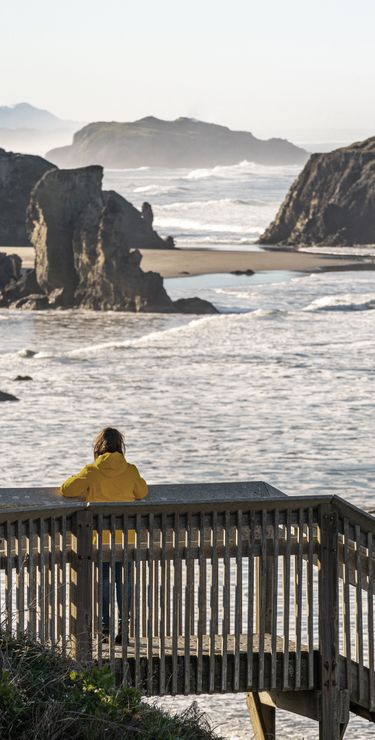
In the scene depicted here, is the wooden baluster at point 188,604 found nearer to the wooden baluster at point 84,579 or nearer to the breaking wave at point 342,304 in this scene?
the wooden baluster at point 84,579

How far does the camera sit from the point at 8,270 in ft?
193

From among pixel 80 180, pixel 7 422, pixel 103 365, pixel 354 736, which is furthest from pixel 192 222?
pixel 354 736

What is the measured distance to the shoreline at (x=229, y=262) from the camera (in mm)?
68000

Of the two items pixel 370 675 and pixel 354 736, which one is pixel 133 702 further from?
pixel 354 736

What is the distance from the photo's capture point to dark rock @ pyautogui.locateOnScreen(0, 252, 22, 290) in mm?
57812

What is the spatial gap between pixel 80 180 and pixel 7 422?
1482 inches

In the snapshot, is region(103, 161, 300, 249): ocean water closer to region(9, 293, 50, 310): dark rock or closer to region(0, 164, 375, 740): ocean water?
region(9, 293, 50, 310): dark rock

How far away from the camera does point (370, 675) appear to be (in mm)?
7629

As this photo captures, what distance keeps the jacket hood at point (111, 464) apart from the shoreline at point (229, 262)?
184 feet

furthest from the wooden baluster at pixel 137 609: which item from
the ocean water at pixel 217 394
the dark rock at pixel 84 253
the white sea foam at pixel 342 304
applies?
the dark rock at pixel 84 253

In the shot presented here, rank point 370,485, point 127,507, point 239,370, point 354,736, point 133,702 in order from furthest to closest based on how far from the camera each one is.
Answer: point 239,370 → point 370,485 → point 354,736 → point 127,507 → point 133,702

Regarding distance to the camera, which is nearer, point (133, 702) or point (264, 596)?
point (133, 702)

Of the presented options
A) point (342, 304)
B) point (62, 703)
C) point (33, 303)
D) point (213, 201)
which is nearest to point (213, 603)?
point (62, 703)

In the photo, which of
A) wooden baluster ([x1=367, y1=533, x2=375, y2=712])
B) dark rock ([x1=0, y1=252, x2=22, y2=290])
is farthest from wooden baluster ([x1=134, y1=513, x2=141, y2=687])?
dark rock ([x1=0, y1=252, x2=22, y2=290])
